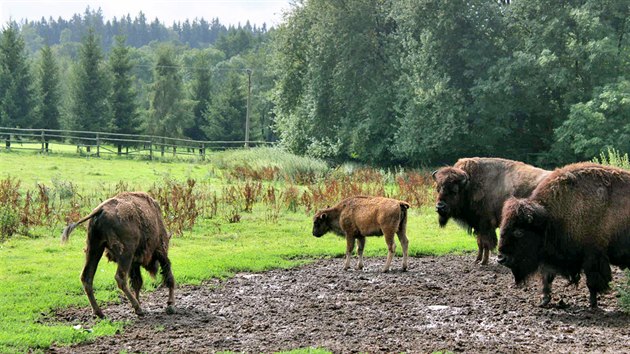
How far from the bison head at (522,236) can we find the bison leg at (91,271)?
5.61 metres

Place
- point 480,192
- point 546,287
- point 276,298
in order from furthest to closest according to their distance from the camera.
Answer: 1. point 480,192
2. point 276,298
3. point 546,287

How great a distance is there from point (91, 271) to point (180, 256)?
16.4ft

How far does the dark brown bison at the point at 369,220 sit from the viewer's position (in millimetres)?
12094

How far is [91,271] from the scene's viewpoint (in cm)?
869

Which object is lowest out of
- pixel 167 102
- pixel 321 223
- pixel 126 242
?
pixel 321 223

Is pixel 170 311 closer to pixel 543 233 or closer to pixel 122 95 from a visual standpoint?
pixel 543 233

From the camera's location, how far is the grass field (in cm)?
828

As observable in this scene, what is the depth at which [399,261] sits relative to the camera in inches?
535

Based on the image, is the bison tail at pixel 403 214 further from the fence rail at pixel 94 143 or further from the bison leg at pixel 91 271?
the fence rail at pixel 94 143

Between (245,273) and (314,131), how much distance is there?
31927 millimetres

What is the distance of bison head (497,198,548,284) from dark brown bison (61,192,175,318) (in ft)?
15.9

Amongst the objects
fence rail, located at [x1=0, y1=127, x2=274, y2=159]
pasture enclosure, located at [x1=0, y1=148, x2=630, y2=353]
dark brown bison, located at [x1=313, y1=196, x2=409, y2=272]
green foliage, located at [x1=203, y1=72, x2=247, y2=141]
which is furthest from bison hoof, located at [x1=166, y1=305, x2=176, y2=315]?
green foliage, located at [x1=203, y1=72, x2=247, y2=141]

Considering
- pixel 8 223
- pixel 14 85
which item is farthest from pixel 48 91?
pixel 8 223

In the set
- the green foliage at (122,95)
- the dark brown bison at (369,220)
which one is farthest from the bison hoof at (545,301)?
the green foliage at (122,95)
